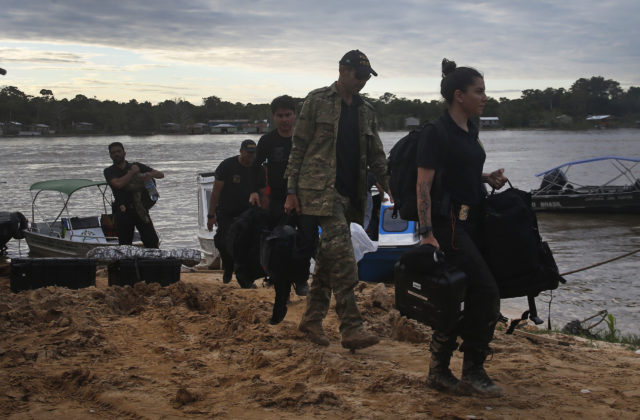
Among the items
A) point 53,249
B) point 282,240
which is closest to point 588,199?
point 53,249

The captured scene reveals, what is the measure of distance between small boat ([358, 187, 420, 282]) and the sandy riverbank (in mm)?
6104

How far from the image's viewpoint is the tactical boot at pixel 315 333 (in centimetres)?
529

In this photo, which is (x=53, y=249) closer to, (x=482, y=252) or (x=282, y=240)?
(x=282, y=240)

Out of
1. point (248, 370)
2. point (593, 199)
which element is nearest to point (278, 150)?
point (248, 370)

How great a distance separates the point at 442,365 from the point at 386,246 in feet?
27.8

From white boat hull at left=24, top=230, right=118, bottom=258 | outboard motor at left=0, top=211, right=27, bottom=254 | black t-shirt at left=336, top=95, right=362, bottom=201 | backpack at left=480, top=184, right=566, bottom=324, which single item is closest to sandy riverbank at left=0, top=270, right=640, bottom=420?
backpack at left=480, top=184, right=566, bottom=324

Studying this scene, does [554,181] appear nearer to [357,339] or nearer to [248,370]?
[357,339]

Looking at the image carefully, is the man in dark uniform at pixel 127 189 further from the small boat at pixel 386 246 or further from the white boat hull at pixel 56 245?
the white boat hull at pixel 56 245

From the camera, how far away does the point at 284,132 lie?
6.23m

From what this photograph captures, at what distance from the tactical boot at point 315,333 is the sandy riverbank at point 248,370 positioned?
0.23 ft

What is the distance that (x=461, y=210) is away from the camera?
13.5 ft

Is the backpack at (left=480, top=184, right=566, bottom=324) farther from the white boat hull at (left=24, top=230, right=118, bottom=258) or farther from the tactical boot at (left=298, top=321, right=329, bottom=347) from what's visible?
the white boat hull at (left=24, top=230, right=118, bottom=258)

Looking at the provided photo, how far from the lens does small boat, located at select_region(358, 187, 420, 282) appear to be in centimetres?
1273

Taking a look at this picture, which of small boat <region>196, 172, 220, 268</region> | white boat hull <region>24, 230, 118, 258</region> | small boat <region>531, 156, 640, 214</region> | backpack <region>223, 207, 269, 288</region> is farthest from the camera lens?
small boat <region>531, 156, 640, 214</region>
